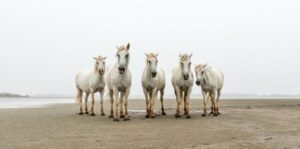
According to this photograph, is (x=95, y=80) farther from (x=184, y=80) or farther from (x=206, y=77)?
(x=206, y=77)

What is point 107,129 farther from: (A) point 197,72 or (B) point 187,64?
(A) point 197,72

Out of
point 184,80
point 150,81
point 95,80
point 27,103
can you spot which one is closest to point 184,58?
point 184,80

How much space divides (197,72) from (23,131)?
6895 millimetres

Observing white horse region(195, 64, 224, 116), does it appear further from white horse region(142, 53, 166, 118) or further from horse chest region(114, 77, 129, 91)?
horse chest region(114, 77, 129, 91)

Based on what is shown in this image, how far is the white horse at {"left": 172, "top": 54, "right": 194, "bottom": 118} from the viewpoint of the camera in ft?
42.2

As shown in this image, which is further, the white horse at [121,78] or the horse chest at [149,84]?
the horse chest at [149,84]

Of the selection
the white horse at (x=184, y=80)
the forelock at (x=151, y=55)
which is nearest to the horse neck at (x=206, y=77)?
the white horse at (x=184, y=80)

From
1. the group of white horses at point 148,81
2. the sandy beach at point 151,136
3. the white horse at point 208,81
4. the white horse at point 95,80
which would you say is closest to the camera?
the sandy beach at point 151,136

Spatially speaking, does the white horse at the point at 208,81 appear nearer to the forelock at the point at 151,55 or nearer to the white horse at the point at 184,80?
the white horse at the point at 184,80

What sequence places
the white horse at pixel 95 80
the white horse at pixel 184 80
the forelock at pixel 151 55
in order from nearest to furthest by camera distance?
the forelock at pixel 151 55
the white horse at pixel 184 80
the white horse at pixel 95 80

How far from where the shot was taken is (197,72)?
13.9 m

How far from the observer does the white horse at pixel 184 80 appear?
12.9 m

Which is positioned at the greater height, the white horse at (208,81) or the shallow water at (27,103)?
the white horse at (208,81)

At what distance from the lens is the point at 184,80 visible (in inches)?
525
